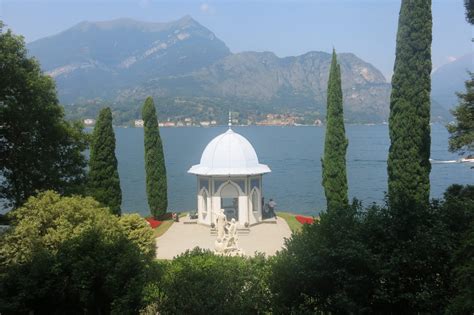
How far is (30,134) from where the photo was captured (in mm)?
18844

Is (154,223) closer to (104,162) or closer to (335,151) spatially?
(104,162)

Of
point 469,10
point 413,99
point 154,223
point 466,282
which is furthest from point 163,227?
point 466,282

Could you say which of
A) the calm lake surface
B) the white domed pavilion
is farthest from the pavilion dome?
the calm lake surface

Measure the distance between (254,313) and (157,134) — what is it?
2007 centimetres

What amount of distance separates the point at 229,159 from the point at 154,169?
193 inches

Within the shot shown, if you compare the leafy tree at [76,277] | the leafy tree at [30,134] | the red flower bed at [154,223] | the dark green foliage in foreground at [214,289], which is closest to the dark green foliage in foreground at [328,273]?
the dark green foliage in foreground at [214,289]

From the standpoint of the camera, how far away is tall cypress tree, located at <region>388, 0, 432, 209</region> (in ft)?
65.4

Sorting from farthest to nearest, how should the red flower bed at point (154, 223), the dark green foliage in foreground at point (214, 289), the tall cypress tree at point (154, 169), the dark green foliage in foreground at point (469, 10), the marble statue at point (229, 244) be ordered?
the tall cypress tree at point (154, 169), the red flower bed at point (154, 223), the marble statue at point (229, 244), the dark green foliage in foreground at point (469, 10), the dark green foliage in foreground at point (214, 289)

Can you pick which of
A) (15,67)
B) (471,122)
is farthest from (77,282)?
(471,122)

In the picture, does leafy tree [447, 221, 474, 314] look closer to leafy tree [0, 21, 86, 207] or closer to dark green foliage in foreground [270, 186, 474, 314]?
dark green foliage in foreground [270, 186, 474, 314]

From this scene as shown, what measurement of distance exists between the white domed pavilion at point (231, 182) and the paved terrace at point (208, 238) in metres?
0.82

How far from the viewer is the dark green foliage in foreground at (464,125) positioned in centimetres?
1848

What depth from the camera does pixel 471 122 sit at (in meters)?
18.4

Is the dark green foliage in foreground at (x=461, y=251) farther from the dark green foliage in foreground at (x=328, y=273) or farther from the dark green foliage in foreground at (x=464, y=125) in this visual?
the dark green foliage in foreground at (x=464, y=125)
